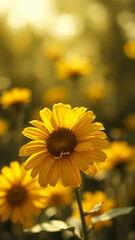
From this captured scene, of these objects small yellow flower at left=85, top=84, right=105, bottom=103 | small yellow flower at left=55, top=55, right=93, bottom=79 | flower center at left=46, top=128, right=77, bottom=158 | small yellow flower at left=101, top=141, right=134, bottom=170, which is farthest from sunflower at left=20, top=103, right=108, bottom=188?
small yellow flower at left=85, top=84, right=105, bottom=103

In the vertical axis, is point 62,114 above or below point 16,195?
above

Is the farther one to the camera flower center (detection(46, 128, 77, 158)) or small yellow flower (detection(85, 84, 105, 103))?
small yellow flower (detection(85, 84, 105, 103))

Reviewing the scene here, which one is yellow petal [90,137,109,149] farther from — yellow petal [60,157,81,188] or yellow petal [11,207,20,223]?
yellow petal [11,207,20,223]

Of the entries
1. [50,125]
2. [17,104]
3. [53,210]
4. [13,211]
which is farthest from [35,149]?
[17,104]

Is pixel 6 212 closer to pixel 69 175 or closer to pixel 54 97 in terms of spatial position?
pixel 69 175

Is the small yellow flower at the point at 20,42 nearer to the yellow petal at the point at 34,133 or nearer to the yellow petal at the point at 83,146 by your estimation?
the yellow petal at the point at 34,133

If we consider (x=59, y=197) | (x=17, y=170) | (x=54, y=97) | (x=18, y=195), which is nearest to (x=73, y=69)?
(x=54, y=97)
